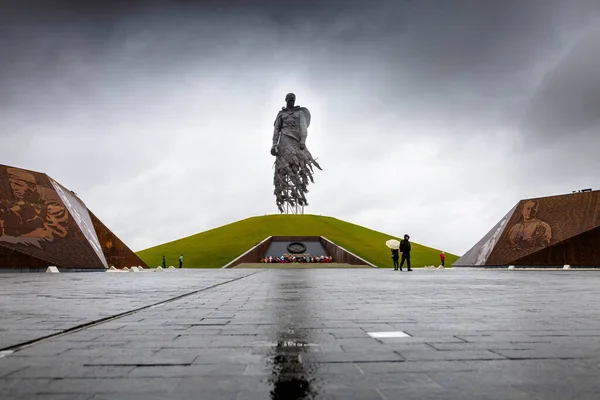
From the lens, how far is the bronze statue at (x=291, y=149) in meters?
53.3

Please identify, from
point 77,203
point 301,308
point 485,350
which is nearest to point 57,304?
point 301,308

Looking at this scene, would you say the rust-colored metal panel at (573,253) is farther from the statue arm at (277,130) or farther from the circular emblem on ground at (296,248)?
the statue arm at (277,130)

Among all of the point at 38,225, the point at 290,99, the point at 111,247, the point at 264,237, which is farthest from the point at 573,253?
the point at 290,99

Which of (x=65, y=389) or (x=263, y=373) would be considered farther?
(x=263, y=373)

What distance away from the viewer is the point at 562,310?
5.95m

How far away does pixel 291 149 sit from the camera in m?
53.4

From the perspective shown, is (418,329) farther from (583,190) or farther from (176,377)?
(583,190)

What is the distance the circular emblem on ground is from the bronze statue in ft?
43.8

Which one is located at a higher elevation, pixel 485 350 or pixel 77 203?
pixel 77 203

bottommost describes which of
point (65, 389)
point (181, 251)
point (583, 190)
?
point (65, 389)

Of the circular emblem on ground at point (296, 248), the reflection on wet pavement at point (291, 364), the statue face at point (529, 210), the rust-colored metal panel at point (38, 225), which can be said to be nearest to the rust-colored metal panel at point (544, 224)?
the statue face at point (529, 210)

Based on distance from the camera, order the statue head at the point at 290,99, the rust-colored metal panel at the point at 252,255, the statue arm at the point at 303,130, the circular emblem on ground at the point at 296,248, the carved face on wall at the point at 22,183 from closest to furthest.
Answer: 1. the carved face on wall at the point at 22,183
2. the rust-colored metal panel at the point at 252,255
3. the circular emblem on ground at the point at 296,248
4. the statue arm at the point at 303,130
5. the statue head at the point at 290,99

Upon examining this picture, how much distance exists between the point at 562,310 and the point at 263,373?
4767 millimetres

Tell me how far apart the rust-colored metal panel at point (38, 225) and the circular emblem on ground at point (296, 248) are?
20110 millimetres
